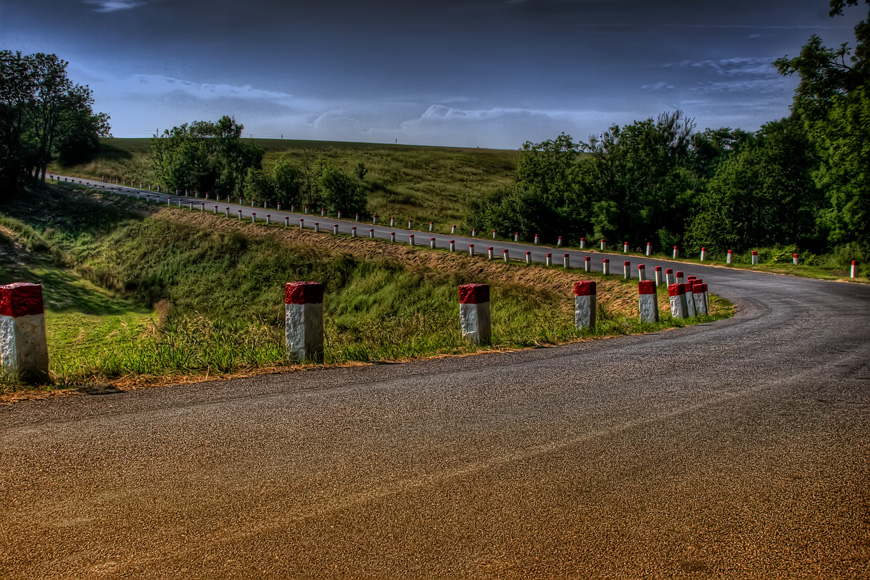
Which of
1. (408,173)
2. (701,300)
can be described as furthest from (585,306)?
(408,173)

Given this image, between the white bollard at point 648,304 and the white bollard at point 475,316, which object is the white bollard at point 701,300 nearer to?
the white bollard at point 648,304

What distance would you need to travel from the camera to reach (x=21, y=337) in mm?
5867

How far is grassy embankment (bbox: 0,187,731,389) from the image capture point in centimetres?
836

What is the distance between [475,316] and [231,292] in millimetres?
26534

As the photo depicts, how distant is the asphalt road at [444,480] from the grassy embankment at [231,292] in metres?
2.26

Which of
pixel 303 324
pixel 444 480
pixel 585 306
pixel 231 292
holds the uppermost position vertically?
pixel 303 324

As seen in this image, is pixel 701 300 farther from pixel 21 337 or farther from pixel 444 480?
pixel 21 337

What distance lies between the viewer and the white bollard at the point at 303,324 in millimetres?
7344

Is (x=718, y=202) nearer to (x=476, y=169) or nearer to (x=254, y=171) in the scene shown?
(x=254, y=171)

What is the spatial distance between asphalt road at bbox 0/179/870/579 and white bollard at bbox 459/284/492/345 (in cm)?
288

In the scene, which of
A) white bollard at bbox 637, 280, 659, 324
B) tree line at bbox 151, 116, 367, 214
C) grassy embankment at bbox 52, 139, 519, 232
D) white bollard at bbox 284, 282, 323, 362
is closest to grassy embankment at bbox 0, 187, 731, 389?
white bollard at bbox 284, 282, 323, 362

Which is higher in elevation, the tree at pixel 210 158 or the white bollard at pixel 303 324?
the tree at pixel 210 158

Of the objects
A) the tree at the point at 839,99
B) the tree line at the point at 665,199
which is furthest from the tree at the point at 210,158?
the tree at the point at 839,99

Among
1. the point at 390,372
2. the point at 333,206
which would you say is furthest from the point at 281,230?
the point at 390,372
